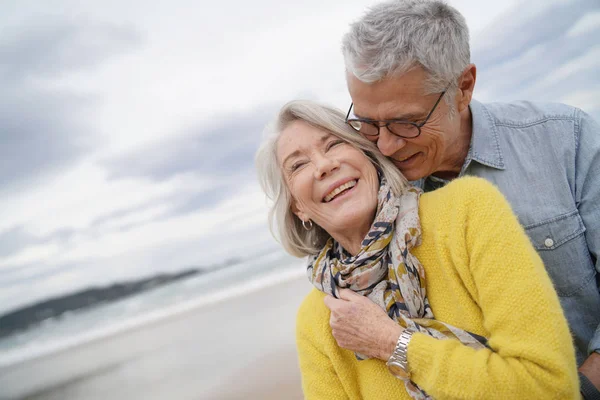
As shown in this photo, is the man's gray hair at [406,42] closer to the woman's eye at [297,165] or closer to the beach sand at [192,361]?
the woman's eye at [297,165]

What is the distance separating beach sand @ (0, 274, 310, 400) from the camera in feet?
16.1

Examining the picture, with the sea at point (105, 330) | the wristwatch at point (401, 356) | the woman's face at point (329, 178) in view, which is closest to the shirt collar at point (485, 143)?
the woman's face at point (329, 178)

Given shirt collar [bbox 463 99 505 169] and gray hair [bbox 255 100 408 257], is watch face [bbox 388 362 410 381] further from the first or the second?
shirt collar [bbox 463 99 505 169]

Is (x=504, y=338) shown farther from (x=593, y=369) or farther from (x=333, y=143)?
(x=333, y=143)

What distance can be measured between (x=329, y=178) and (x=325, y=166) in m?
0.06

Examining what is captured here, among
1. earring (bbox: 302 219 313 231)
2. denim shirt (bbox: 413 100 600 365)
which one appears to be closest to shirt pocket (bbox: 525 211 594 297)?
denim shirt (bbox: 413 100 600 365)

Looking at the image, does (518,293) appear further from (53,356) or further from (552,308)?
(53,356)

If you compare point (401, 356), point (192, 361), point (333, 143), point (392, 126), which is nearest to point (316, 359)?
point (401, 356)

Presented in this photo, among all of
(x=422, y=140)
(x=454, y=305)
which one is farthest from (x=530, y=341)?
(x=422, y=140)

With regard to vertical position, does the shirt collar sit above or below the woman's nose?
below

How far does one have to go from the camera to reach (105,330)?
1050 cm

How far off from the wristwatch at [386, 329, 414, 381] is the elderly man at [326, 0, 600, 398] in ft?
0.76

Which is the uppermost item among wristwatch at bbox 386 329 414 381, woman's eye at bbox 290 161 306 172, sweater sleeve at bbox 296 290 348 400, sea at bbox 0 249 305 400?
woman's eye at bbox 290 161 306 172

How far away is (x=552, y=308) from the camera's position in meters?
1.56
